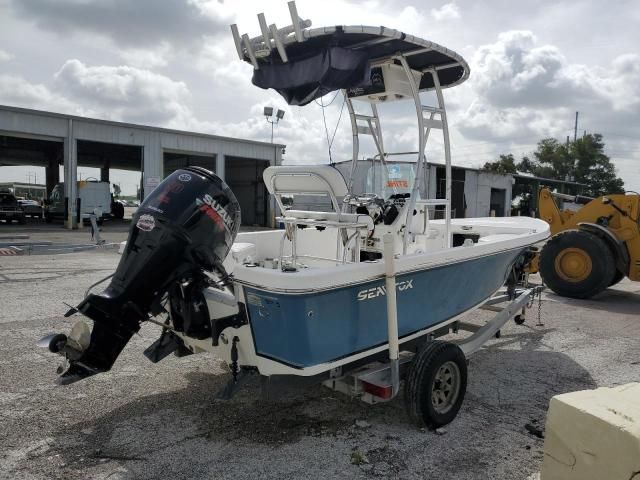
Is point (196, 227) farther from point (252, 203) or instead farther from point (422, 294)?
point (252, 203)

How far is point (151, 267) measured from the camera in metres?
2.97

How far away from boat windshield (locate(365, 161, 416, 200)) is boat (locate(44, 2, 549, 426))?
46 centimetres

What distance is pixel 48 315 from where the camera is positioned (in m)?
5.98

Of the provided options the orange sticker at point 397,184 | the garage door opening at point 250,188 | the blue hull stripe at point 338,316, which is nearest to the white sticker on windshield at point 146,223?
the blue hull stripe at point 338,316

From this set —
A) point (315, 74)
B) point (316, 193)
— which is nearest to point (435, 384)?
point (316, 193)

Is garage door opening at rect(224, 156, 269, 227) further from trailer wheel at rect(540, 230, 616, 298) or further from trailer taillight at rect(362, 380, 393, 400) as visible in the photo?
trailer taillight at rect(362, 380, 393, 400)

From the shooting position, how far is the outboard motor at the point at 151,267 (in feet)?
9.74

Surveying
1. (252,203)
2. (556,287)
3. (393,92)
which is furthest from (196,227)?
(252,203)

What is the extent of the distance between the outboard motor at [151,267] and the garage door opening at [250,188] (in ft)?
78.2

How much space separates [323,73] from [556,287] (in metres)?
6.34

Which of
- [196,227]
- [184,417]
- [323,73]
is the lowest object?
[184,417]

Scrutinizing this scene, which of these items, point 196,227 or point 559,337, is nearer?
point 196,227

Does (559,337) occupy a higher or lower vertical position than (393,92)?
lower

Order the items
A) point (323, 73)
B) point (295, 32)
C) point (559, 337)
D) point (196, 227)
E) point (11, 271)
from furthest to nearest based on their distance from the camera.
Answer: point (11, 271), point (559, 337), point (323, 73), point (295, 32), point (196, 227)
